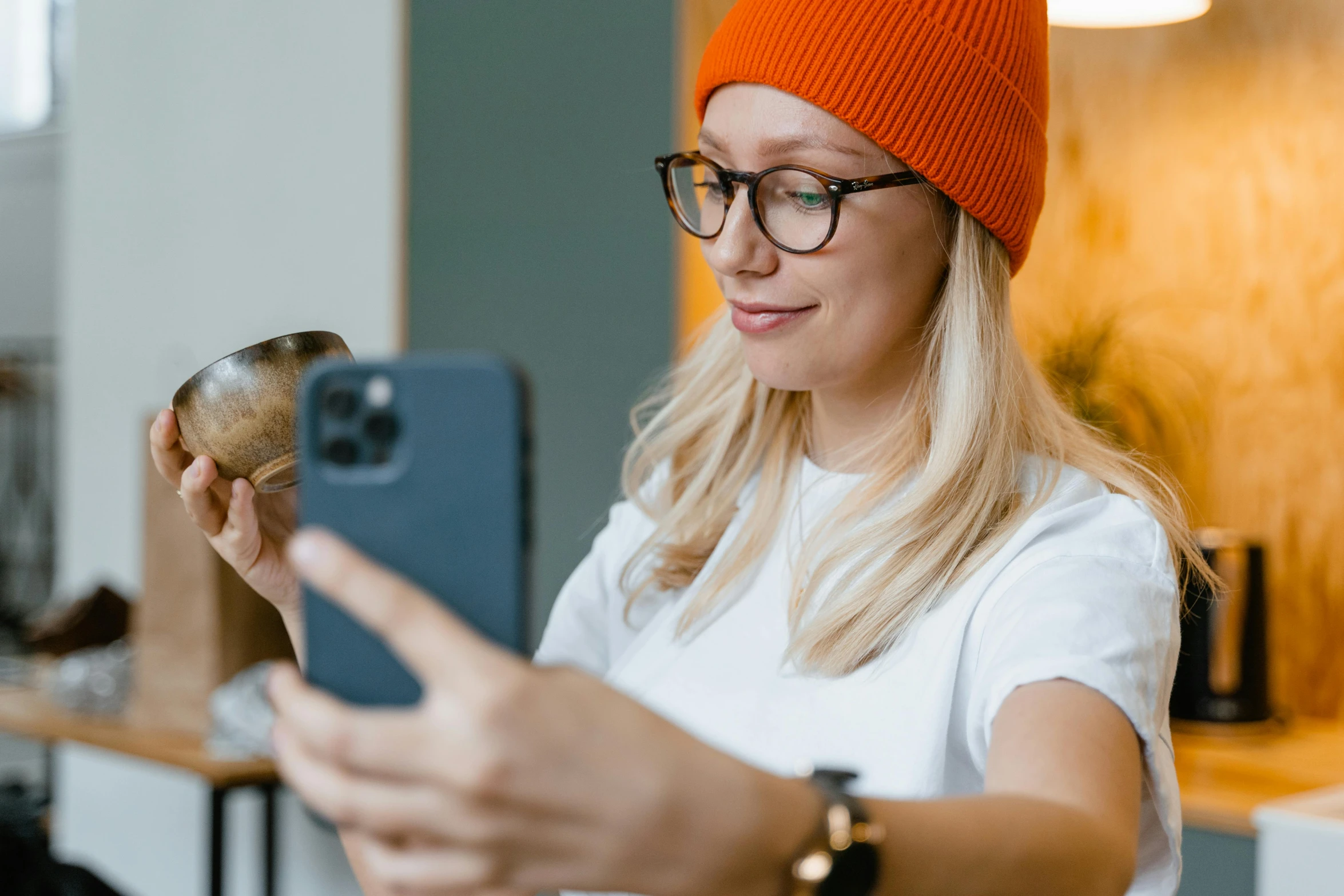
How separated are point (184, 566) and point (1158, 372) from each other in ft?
5.62

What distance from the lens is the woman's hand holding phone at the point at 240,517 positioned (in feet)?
2.84

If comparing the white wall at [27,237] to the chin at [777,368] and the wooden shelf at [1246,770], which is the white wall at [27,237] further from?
the chin at [777,368]

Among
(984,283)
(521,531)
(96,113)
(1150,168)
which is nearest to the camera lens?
(521,531)

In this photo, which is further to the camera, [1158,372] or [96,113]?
[96,113]

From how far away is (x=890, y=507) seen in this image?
0.97m

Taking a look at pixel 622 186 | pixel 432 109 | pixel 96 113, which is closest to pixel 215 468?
pixel 622 186

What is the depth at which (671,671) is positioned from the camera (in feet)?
3.32

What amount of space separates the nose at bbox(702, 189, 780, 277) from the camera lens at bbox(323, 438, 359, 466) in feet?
1.73

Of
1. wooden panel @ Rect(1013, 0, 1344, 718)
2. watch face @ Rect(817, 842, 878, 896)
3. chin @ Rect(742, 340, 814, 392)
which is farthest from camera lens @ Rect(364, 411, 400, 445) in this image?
wooden panel @ Rect(1013, 0, 1344, 718)

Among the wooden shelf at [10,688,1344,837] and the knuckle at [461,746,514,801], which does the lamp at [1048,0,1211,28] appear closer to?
the wooden shelf at [10,688,1344,837]

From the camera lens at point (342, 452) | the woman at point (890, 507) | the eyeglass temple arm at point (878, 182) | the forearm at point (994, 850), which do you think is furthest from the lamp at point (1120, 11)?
the camera lens at point (342, 452)

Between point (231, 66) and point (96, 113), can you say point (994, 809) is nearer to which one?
point (231, 66)

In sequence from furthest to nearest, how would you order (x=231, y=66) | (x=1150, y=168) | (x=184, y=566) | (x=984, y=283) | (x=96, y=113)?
(x=96, y=113)
(x=231, y=66)
(x=184, y=566)
(x=1150, y=168)
(x=984, y=283)

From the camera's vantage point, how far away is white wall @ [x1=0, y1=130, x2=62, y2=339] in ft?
16.7
